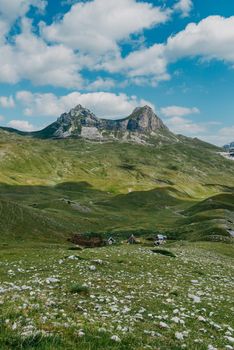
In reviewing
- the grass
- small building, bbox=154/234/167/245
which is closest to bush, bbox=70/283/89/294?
the grass

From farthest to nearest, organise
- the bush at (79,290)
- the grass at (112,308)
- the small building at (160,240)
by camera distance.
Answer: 1. the small building at (160,240)
2. the bush at (79,290)
3. the grass at (112,308)

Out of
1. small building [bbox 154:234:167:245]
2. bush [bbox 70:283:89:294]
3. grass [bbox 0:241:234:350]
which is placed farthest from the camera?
small building [bbox 154:234:167:245]

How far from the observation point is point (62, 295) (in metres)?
18.1

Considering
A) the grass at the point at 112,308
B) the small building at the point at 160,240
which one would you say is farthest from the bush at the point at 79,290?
the small building at the point at 160,240

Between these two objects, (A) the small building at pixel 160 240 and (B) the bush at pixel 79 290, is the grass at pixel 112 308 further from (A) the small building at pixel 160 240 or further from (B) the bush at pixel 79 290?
(A) the small building at pixel 160 240

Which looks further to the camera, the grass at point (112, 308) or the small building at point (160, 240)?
the small building at point (160, 240)

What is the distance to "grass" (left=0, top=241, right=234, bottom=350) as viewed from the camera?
11023 mm

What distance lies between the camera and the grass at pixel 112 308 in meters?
11.0

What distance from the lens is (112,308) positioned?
52.9ft

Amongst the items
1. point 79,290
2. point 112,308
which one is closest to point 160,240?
point 79,290

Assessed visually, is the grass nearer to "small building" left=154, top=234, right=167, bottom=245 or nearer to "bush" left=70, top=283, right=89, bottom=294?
"bush" left=70, top=283, right=89, bottom=294

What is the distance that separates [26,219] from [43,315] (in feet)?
253

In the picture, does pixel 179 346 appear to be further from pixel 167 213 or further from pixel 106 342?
pixel 167 213

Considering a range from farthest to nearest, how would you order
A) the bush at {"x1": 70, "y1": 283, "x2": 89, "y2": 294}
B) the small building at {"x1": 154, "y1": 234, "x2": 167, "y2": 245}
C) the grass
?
the small building at {"x1": 154, "y1": 234, "x2": 167, "y2": 245}
the bush at {"x1": 70, "y1": 283, "x2": 89, "y2": 294}
the grass
